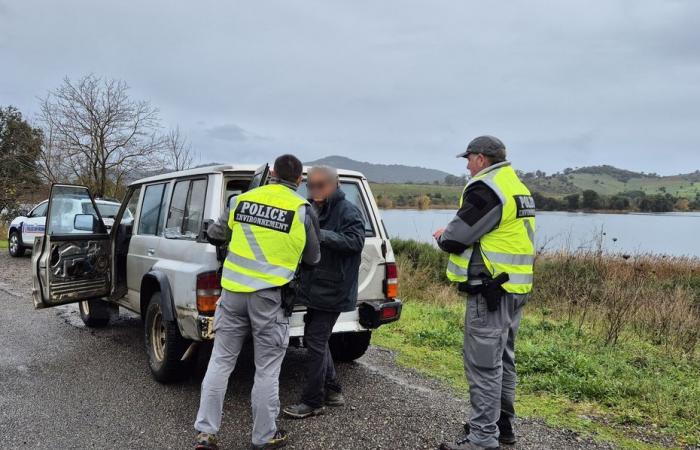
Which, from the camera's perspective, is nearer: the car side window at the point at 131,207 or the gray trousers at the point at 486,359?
the gray trousers at the point at 486,359

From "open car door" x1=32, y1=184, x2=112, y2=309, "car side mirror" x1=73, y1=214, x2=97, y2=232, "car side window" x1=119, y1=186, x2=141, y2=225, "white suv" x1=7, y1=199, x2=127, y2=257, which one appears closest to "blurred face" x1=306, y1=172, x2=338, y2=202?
"car side window" x1=119, y1=186, x2=141, y2=225

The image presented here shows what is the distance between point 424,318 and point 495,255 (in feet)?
15.1

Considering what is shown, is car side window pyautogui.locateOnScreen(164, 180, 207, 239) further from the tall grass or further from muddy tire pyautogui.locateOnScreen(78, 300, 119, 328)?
the tall grass

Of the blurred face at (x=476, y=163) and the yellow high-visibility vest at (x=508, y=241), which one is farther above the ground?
the blurred face at (x=476, y=163)

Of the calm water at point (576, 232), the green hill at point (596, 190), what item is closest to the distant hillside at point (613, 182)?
the green hill at point (596, 190)

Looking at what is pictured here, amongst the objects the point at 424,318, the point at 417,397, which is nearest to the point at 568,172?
the point at 424,318

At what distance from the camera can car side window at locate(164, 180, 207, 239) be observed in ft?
14.2

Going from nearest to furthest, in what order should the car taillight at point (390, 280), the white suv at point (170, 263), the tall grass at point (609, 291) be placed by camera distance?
1. the white suv at point (170, 263)
2. the car taillight at point (390, 280)
3. the tall grass at point (609, 291)

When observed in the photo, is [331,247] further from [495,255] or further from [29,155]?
[29,155]

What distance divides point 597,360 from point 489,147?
325cm

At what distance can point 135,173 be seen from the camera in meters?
20.3

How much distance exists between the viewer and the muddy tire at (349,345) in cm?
515

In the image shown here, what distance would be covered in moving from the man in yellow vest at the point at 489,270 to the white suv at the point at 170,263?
1239 mm

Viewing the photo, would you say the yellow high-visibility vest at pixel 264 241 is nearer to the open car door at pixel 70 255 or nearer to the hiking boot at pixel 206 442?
the hiking boot at pixel 206 442
